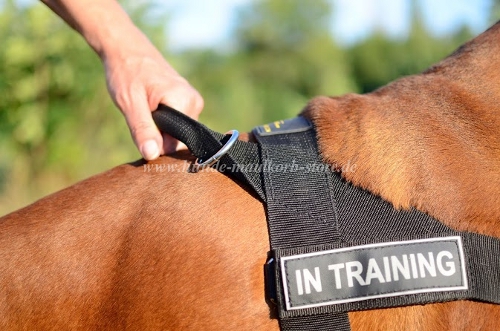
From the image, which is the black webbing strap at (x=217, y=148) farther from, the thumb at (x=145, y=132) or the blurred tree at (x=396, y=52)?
the blurred tree at (x=396, y=52)

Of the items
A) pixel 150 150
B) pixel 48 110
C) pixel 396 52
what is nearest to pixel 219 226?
pixel 150 150

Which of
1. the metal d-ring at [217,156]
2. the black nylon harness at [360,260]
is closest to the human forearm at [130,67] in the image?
the metal d-ring at [217,156]

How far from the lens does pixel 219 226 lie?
1559 mm

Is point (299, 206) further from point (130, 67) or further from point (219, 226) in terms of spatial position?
point (130, 67)

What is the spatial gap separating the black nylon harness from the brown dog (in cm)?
4

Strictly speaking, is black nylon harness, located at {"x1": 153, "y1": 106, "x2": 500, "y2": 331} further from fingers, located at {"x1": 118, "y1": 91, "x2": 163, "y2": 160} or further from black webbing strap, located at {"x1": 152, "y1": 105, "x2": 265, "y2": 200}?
fingers, located at {"x1": 118, "y1": 91, "x2": 163, "y2": 160}

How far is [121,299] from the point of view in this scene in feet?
5.05

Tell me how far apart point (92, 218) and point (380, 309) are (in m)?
0.85

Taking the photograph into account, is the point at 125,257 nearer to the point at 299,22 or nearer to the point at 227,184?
the point at 227,184

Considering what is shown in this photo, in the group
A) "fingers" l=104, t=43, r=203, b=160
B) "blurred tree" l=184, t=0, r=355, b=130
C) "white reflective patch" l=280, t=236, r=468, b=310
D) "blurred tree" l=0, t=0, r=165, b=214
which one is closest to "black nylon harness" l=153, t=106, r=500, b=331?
"white reflective patch" l=280, t=236, r=468, b=310

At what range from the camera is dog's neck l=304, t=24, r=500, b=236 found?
4.97 feet

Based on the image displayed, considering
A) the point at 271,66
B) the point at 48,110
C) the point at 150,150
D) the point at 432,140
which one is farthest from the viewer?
the point at 271,66

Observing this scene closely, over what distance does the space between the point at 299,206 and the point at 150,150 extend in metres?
0.63

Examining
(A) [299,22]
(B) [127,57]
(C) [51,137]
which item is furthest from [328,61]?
(B) [127,57]
